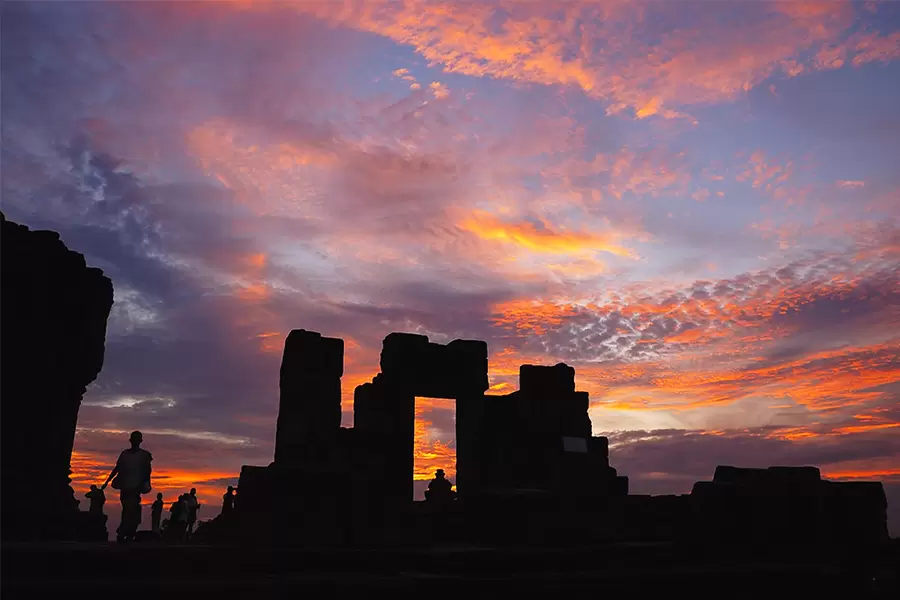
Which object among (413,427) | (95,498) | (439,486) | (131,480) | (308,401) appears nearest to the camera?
(131,480)

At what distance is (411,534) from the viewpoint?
13.6 metres

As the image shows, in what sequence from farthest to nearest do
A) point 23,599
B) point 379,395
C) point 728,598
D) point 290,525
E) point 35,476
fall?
1. point 35,476
2. point 379,395
3. point 290,525
4. point 728,598
5. point 23,599

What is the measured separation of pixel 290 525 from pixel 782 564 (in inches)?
296

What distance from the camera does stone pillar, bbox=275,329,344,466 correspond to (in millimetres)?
14977

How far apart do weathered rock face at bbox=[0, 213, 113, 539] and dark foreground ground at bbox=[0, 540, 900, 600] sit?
18163 millimetres

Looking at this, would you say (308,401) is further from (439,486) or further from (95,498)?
(95,498)

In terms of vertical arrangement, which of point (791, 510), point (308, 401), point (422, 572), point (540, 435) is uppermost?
point (308, 401)

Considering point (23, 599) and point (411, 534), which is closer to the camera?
point (23, 599)

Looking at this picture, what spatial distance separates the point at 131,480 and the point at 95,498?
16.1 metres

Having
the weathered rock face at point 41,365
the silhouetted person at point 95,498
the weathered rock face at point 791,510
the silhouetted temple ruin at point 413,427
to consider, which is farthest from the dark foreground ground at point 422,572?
the silhouetted person at point 95,498

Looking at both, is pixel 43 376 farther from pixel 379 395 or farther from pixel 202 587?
pixel 202 587

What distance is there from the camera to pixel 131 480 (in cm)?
1181

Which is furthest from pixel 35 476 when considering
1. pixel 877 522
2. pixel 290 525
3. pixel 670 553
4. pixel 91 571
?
pixel 877 522

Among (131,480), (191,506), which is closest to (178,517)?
(191,506)
